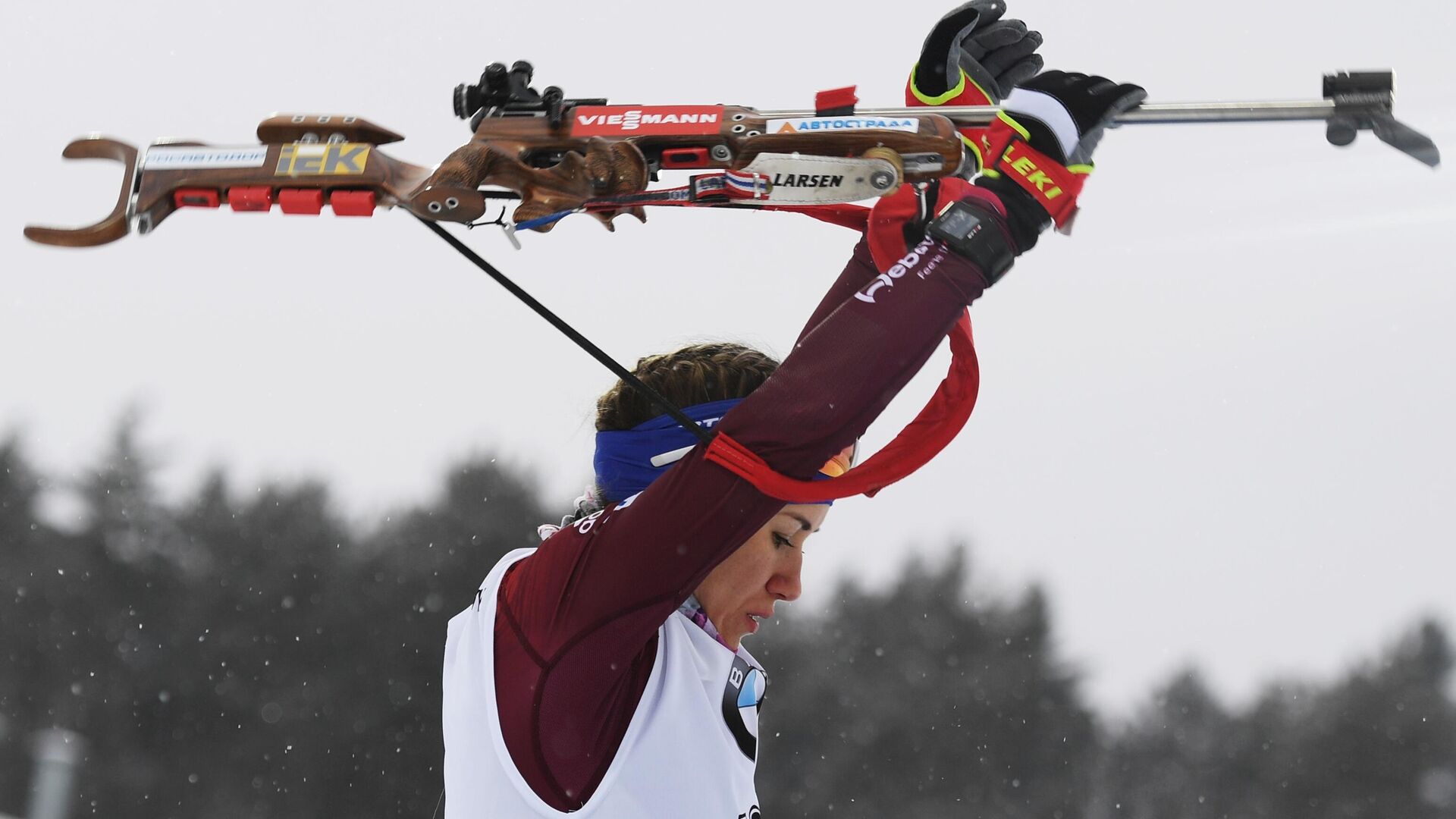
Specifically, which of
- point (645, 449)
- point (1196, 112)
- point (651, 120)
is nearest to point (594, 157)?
point (651, 120)

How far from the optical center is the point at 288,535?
31.4m

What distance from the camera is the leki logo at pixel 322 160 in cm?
242

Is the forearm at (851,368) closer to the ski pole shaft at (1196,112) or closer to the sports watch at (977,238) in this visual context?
the sports watch at (977,238)

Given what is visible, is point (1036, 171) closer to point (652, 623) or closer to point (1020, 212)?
point (1020, 212)

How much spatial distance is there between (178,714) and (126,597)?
4.23 metres

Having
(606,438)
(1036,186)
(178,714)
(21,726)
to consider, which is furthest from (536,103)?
(21,726)

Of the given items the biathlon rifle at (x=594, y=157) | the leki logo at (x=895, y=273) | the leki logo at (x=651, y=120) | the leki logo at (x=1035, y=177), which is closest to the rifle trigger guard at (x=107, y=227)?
the biathlon rifle at (x=594, y=157)

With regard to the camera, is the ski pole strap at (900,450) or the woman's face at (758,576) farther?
the woman's face at (758,576)

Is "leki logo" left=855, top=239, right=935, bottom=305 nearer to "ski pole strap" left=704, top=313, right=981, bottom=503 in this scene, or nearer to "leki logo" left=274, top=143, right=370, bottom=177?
"ski pole strap" left=704, top=313, right=981, bottom=503

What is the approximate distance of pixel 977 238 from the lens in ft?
6.93

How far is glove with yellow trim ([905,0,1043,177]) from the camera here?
8.62 feet

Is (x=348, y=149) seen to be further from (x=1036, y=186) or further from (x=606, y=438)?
(x=1036, y=186)

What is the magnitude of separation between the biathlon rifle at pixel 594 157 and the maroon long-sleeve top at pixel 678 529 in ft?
1.00

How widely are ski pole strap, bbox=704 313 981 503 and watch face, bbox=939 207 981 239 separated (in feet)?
0.44
